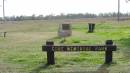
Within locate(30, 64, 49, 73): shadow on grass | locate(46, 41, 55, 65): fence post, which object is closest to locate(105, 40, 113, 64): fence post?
locate(46, 41, 55, 65): fence post

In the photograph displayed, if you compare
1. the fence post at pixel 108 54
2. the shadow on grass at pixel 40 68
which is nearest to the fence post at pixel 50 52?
the shadow on grass at pixel 40 68

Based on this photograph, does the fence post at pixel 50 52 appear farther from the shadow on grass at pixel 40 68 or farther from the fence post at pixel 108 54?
the fence post at pixel 108 54

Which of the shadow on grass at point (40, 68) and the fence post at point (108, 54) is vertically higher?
the fence post at point (108, 54)

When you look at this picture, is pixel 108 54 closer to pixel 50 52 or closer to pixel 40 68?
pixel 50 52

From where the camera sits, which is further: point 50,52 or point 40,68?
point 50,52

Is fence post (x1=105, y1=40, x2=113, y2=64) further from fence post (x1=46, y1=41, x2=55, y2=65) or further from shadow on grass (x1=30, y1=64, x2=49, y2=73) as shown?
shadow on grass (x1=30, y1=64, x2=49, y2=73)

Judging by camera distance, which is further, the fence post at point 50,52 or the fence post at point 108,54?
the fence post at point 108,54

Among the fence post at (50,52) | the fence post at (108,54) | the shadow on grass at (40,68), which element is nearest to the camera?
the shadow on grass at (40,68)

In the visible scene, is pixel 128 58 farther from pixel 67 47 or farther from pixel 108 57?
pixel 67 47

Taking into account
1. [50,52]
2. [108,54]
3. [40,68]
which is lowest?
[40,68]

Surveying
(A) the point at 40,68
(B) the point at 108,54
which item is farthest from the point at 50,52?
(B) the point at 108,54

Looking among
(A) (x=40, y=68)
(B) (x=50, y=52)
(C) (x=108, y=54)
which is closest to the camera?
(A) (x=40, y=68)

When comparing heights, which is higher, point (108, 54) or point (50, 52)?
point (50, 52)

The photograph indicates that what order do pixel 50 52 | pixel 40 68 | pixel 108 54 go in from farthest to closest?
pixel 108 54
pixel 50 52
pixel 40 68
